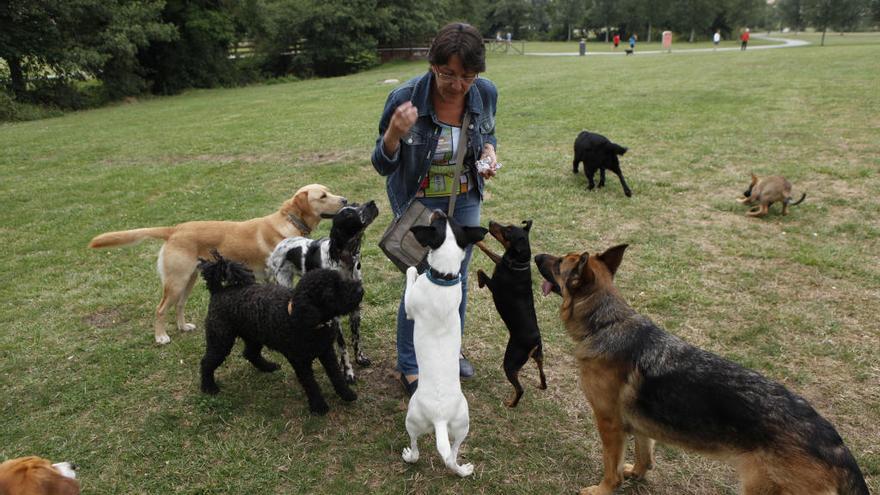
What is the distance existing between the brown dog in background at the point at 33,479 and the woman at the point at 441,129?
236cm

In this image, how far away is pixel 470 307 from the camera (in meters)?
5.21

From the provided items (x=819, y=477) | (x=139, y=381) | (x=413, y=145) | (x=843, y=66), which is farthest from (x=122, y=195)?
(x=843, y=66)

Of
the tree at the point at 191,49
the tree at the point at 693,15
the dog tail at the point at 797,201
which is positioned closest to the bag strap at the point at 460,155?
the dog tail at the point at 797,201

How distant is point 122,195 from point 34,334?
203 inches

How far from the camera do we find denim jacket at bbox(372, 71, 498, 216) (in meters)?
3.21

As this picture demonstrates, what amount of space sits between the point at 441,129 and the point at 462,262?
0.93 metres

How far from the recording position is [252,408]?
12.7ft

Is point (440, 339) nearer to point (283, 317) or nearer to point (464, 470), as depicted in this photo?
point (464, 470)

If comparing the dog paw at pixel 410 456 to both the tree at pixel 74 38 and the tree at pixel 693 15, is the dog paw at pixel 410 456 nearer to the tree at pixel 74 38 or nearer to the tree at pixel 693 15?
the tree at pixel 74 38

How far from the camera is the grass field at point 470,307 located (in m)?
3.39

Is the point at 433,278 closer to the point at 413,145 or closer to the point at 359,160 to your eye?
the point at 413,145

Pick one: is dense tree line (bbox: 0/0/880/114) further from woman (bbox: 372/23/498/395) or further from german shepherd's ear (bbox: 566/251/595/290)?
german shepherd's ear (bbox: 566/251/595/290)

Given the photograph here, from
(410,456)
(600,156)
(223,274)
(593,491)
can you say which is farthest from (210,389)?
(600,156)

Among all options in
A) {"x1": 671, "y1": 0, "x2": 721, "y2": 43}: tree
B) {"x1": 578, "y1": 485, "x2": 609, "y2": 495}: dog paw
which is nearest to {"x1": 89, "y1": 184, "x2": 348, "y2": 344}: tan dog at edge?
{"x1": 578, "y1": 485, "x2": 609, "y2": 495}: dog paw
